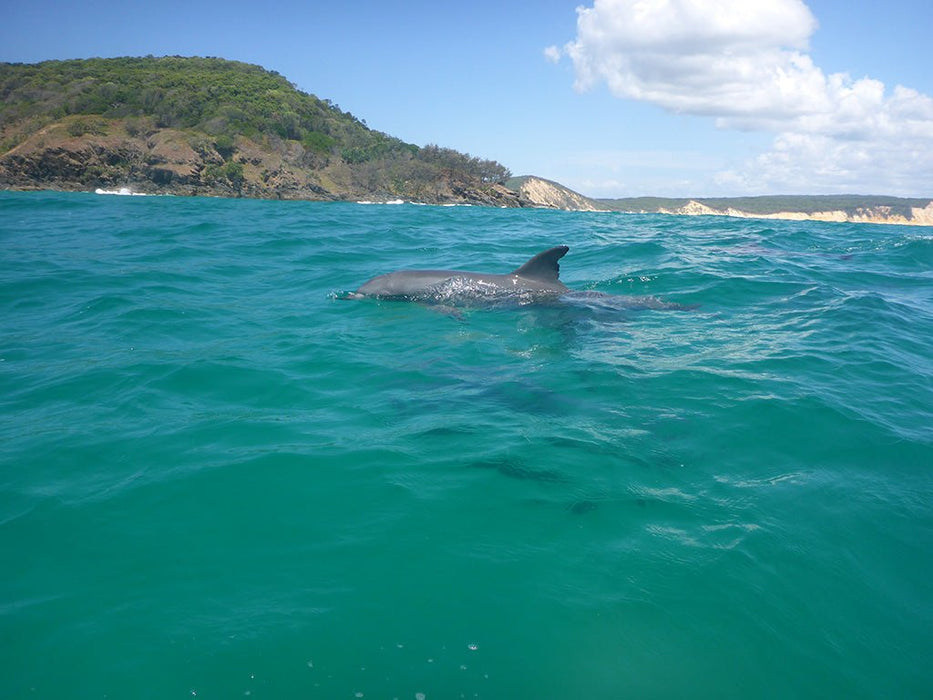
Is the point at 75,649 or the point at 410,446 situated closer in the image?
the point at 75,649

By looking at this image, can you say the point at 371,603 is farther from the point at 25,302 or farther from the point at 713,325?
the point at 25,302

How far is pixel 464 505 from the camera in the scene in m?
4.67

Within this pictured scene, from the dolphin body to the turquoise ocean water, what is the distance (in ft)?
2.92

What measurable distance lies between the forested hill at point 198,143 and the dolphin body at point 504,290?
50.3 metres

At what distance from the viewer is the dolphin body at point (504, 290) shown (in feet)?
36.4

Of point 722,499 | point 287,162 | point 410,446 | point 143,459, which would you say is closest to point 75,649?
point 143,459

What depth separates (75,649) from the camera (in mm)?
3264

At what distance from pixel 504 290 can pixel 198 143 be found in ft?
188

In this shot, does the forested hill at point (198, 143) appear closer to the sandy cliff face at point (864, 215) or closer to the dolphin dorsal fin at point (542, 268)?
the sandy cliff face at point (864, 215)

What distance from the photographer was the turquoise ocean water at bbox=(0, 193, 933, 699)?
3.27 m

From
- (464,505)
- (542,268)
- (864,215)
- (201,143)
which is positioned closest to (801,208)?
(864,215)

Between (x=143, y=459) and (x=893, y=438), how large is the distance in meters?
7.35

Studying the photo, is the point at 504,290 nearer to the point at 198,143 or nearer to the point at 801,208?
the point at 198,143

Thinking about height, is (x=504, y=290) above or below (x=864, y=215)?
below
